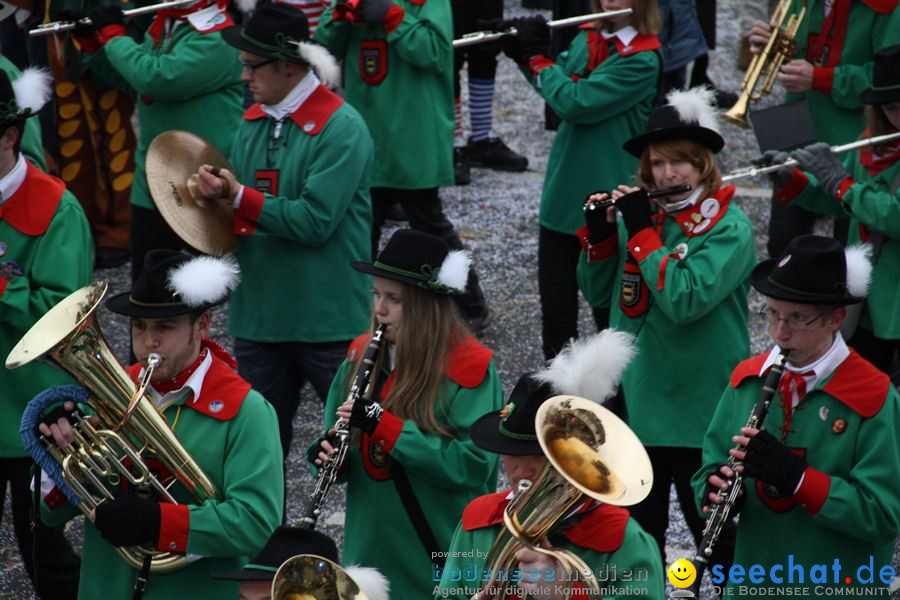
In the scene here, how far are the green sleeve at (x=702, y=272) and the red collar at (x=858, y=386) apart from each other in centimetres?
101

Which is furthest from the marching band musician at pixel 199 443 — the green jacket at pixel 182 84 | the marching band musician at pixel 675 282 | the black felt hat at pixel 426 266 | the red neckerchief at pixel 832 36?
the red neckerchief at pixel 832 36

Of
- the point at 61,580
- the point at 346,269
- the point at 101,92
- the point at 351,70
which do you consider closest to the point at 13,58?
the point at 101,92

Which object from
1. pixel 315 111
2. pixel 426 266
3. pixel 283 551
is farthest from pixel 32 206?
pixel 283 551

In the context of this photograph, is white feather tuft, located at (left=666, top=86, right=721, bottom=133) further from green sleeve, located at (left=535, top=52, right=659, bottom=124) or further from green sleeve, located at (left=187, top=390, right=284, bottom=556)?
green sleeve, located at (left=187, top=390, right=284, bottom=556)

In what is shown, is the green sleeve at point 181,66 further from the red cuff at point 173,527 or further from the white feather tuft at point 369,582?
the white feather tuft at point 369,582

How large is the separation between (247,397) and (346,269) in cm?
194

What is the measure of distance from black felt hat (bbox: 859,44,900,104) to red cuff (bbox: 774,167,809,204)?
0.44 meters

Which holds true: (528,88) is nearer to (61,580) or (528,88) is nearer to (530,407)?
(61,580)

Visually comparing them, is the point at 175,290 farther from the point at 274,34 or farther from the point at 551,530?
the point at 274,34

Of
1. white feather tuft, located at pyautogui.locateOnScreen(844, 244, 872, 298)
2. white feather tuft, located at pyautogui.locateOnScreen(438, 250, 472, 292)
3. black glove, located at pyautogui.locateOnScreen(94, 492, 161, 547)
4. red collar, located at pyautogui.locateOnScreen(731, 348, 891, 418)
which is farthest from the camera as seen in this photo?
white feather tuft, located at pyautogui.locateOnScreen(438, 250, 472, 292)

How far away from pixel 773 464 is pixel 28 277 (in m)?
2.91

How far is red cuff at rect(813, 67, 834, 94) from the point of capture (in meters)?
7.61

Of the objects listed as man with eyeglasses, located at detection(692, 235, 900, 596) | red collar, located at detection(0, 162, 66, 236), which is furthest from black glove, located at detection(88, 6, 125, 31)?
man with eyeglasses, located at detection(692, 235, 900, 596)

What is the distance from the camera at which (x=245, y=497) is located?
448 centimetres
